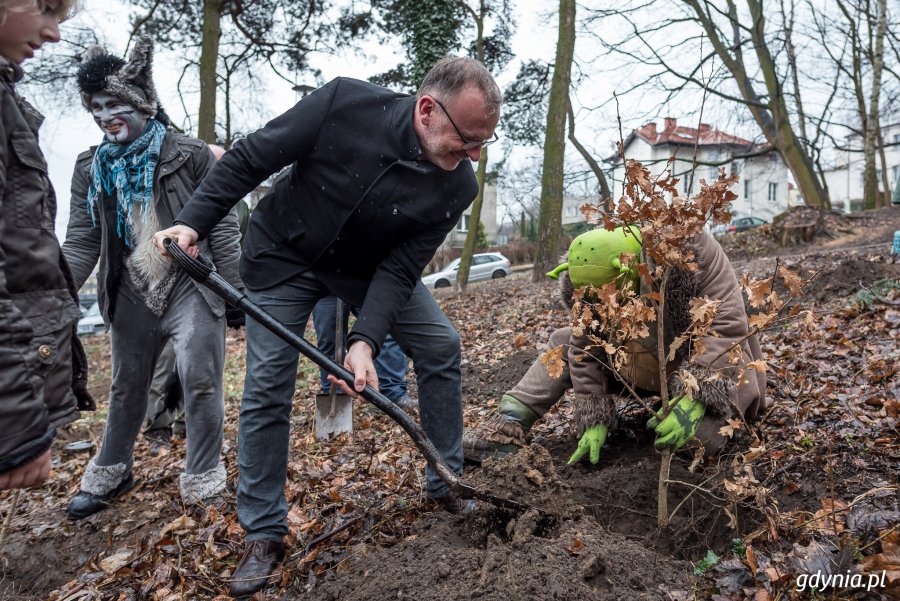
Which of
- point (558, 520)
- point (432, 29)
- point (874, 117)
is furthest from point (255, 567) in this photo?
point (874, 117)

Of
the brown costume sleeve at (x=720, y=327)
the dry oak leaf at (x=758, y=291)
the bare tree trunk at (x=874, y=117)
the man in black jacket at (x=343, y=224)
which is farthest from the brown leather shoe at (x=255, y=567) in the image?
the bare tree trunk at (x=874, y=117)

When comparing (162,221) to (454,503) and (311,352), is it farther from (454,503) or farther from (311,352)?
(454,503)

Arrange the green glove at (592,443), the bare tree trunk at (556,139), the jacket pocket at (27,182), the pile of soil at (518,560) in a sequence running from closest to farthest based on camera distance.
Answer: the jacket pocket at (27,182) < the pile of soil at (518,560) < the green glove at (592,443) < the bare tree trunk at (556,139)

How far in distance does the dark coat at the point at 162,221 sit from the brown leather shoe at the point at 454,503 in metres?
1.59

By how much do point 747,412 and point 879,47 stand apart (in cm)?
1888

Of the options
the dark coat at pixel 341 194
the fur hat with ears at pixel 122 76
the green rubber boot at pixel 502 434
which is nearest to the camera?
the dark coat at pixel 341 194

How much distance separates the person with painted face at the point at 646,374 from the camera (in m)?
2.87

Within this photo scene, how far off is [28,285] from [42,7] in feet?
2.37

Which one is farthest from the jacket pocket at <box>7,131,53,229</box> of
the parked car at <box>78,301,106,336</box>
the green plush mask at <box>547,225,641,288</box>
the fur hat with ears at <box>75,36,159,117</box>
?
the parked car at <box>78,301,106,336</box>

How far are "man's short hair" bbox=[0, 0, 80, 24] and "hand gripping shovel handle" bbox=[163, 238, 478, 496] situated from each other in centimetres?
102

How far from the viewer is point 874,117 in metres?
18.7

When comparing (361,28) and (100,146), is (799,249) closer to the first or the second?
(361,28)

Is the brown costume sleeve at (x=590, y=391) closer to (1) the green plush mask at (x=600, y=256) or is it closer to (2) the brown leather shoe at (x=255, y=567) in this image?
(1) the green plush mask at (x=600, y=256)

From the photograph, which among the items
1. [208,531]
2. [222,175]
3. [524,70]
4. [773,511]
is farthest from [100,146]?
[524,70]
